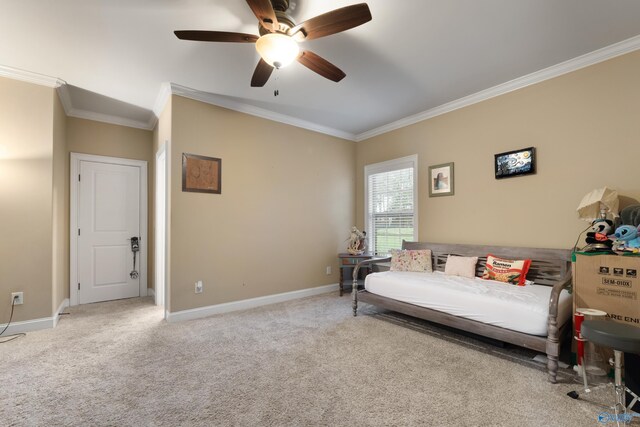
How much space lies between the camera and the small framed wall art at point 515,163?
3156mm

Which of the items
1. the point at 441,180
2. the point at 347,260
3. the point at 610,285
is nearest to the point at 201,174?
the point at 347,260

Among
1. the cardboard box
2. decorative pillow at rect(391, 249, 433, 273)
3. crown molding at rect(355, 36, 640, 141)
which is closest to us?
the cardboard box

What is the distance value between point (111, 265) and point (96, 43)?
316cm

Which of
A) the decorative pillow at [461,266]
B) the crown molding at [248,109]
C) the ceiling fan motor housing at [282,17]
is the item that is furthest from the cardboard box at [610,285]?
the crown molding at [248,109]

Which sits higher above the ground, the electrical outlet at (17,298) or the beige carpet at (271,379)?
the electrical outlet at (17,298)

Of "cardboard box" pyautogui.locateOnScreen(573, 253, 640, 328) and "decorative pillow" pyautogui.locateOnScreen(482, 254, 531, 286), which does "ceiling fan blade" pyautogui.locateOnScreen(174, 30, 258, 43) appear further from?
"decorative pillow" pyautogui.locateOnScreen(482, 254, 531, 286)

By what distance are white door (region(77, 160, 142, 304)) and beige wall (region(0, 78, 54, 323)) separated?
3.31ft

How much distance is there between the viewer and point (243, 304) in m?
3.87

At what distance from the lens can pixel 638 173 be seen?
254 cm

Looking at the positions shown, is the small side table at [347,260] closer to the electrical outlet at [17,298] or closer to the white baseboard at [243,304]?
the white baseboard at [243,304]

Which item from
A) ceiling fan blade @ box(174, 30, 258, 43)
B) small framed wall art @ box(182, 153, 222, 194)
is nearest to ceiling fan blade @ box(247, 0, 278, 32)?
ceiling fan blade @ box(174, 30, 258, 43)

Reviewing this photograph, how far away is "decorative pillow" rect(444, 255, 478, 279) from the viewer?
339cm

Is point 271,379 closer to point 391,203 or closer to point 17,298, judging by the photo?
point 17,298

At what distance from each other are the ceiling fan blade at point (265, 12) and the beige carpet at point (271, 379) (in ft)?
8.09
